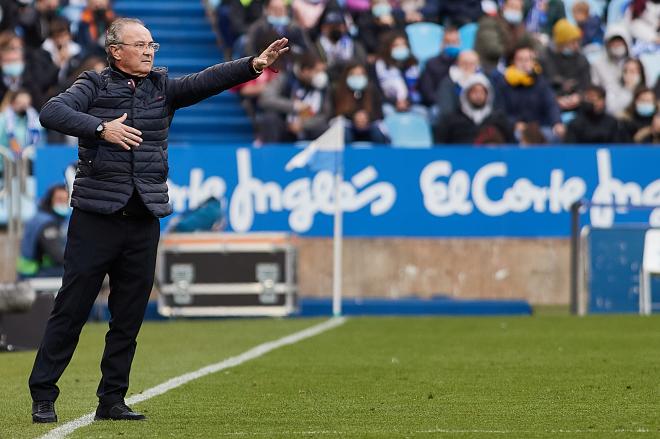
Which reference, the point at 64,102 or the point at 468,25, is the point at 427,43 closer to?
the point at 468,25

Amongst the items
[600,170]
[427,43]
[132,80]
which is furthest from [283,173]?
[132,80]

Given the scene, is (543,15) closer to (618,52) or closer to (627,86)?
(618,52)

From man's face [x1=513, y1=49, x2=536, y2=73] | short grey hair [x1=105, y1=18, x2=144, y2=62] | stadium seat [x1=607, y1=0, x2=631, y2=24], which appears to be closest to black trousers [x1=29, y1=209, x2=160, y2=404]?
short grey hair [x1=105, y1=18, x2=144, y2=62]

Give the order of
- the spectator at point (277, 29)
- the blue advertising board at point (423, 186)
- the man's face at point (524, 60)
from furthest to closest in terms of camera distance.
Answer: the spectator at point (277, 29)
the man's face at point (524, 60)
the blue advertising board at point (423, 186)

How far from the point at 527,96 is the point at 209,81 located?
15.6 m

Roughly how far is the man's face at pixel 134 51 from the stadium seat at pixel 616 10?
63.4 feet

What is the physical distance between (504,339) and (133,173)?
7.47 m

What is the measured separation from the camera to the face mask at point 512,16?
26219 mm

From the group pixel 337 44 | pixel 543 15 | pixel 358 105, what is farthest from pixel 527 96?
pixel 543 15

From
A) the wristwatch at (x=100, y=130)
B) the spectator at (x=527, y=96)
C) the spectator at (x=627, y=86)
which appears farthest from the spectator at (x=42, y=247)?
the wristwatch at (x=100, y=130)

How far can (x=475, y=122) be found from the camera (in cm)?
2322

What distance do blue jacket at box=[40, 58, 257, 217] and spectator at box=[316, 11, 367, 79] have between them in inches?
650

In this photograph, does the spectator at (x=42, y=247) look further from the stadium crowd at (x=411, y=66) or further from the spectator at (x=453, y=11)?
the spectator at (x=453, y=11)

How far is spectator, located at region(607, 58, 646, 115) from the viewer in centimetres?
2423
